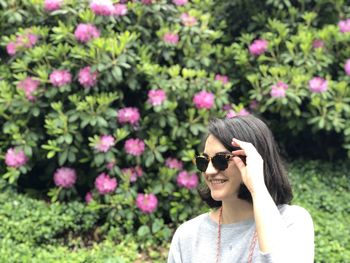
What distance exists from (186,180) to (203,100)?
615 mm

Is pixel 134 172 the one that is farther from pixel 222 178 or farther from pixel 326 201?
pixel 222 178

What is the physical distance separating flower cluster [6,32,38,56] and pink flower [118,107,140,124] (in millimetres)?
911

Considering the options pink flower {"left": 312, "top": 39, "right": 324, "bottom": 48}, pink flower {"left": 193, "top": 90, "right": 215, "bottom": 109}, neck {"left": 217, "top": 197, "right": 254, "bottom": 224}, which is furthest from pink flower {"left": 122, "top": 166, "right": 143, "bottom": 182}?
neck {"left": 217, "top": 197, "right": 254, "bottom": 224}

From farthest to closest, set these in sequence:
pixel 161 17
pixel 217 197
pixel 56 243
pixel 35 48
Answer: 1. pixel 161 17
2. pixel 35 48
3. pixel 56 243
4. pixel 217 197

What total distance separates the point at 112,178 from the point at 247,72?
5.71 feet

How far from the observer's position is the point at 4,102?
13.4ft

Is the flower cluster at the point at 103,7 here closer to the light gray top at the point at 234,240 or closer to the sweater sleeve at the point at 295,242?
the light gray top at the point at 234,240

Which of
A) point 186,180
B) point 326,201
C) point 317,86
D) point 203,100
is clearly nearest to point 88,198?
point 186,180

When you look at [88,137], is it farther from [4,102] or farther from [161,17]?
[161,17]

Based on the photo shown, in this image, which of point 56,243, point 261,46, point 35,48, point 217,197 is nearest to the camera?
point 217,197

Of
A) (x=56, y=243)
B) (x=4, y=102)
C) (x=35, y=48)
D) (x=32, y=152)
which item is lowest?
(x=56, y=243)

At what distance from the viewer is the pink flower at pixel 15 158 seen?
13.0ft

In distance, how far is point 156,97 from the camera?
12.8 feet

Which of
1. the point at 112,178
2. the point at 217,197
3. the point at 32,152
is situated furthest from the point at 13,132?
the point at 217,197
